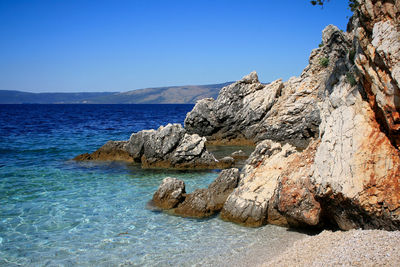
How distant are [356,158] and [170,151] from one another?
618 inches

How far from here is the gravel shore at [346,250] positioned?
6.88 meters

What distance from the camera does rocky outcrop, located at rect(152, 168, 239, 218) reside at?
13336mm

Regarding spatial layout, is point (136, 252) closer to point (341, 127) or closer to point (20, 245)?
point (20, 245)

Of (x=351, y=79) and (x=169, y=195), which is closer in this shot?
(x=351, y=79)

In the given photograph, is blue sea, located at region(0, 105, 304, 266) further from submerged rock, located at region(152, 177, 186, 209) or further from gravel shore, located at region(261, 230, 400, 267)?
gravel shore, located at region(261, 230, 400, 267)

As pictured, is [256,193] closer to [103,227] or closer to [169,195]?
[169,195]

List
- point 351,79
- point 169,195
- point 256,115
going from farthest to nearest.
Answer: point 256,115, point 169,195, point 351,79

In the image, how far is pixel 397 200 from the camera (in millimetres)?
8234

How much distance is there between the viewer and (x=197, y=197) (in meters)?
13.8

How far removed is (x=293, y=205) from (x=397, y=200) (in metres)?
3.04

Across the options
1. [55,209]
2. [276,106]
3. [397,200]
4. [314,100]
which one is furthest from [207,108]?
[397,200]

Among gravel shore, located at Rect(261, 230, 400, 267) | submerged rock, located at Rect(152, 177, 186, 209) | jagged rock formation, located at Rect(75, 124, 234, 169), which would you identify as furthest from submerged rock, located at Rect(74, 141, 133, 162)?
gravel shore, located at Rect(261, 230, 400, 267)

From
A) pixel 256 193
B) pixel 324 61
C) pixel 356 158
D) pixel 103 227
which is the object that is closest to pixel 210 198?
pixel 256 193

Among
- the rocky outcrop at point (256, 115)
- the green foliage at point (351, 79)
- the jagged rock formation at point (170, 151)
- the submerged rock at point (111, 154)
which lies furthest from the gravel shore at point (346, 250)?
the rocky outcrop at point (256, 115)
